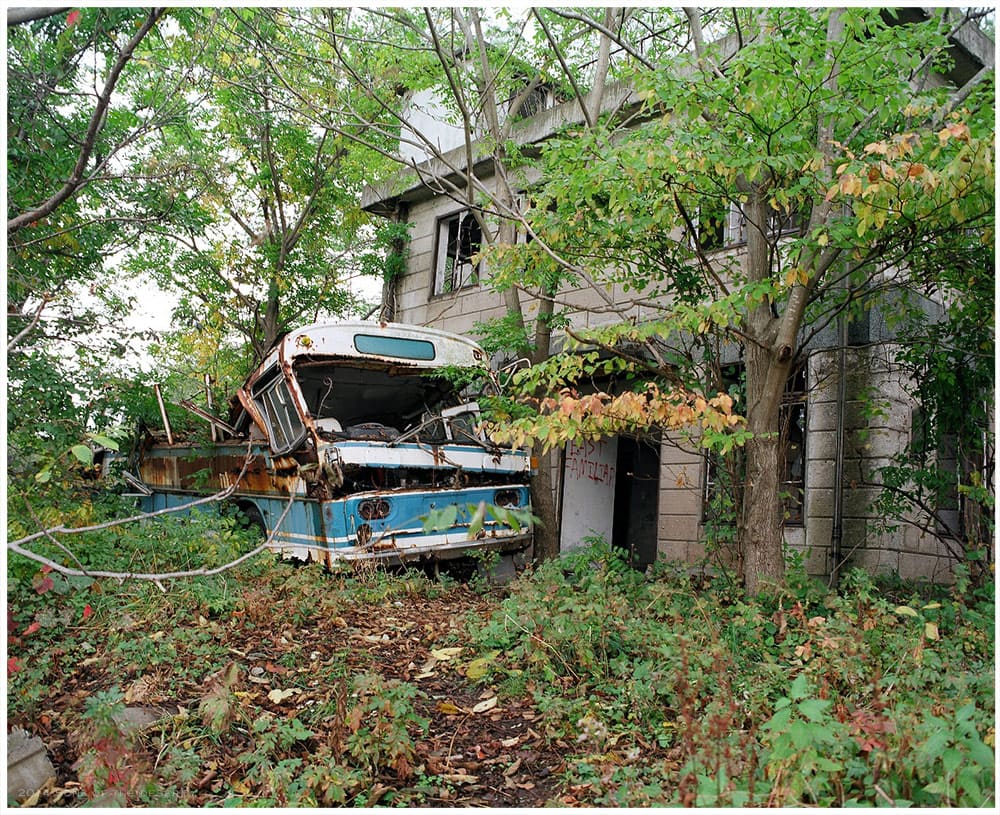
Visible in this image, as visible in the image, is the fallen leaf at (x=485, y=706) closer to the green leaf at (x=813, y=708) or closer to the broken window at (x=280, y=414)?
the green leaf at (x=813, y=708)

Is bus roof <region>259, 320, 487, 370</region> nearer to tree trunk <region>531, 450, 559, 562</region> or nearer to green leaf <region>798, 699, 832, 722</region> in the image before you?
tree trunk <region>531, 450, 559, 562</region>

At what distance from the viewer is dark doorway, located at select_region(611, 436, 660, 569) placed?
11183 mm

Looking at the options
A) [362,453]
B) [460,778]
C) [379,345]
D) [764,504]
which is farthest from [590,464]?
[460,778]

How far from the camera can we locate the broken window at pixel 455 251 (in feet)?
43.4

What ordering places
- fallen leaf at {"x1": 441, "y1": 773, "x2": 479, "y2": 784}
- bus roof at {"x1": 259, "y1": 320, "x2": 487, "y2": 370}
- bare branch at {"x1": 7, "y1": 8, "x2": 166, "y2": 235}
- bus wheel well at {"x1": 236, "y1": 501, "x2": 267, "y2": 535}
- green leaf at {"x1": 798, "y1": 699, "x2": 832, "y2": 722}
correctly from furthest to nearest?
bus wheel well at {"x1": 236, "y1": 501, "x2": 267, "y2": 535} < bus roof at {"x1": 259, "y1": 320, "x2": 487, "y2": 370} < bare branch at {"x1": 7, "y1": 8, "x2": 166, "y2": 235} < fallen leaf at {"x1": 441, "y1": 773, "x2": 479, "y2": 784} < green leaf at {"x1": 798, "y1": 699, "x2": 832, "y2": 722}

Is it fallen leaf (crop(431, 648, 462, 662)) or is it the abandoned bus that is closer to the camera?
fallen leaf (crop(431, 648, 462, 662))

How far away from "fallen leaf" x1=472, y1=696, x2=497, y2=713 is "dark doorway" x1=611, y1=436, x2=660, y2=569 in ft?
21.1

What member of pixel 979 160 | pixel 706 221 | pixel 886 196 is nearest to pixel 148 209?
pixel 706 221

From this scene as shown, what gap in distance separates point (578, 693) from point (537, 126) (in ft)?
31.2

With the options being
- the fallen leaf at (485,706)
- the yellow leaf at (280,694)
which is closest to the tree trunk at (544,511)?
the fallen leaf at (485,706)

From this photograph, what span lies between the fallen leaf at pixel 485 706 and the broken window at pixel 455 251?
9.15m

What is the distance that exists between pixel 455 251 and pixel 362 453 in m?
7.00

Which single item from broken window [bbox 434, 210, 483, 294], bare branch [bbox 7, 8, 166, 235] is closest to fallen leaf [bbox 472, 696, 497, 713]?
bare branch [bbox 7, 8, 166, 235]

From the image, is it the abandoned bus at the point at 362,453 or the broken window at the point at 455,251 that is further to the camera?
the broken window at the point at 455,251
